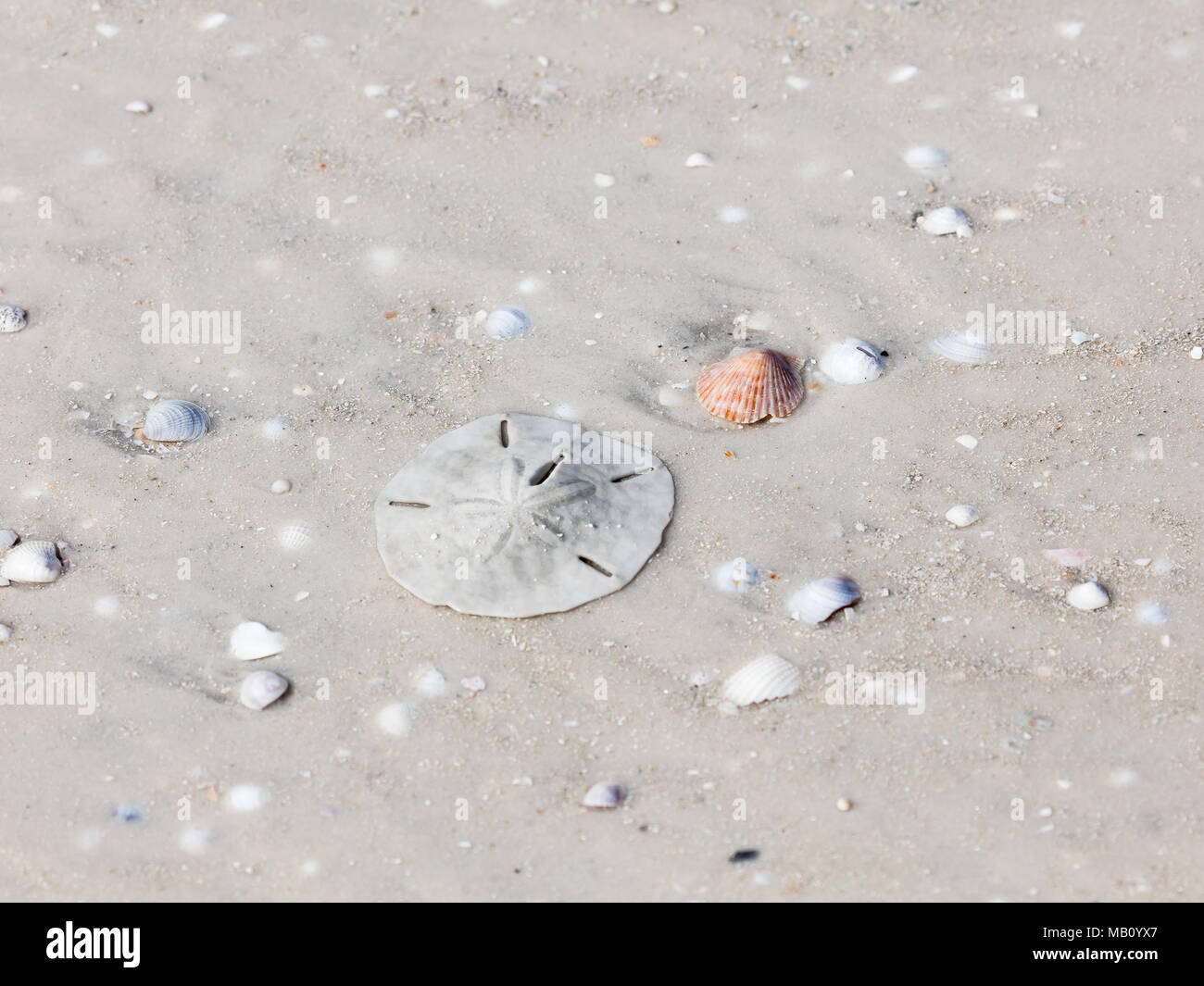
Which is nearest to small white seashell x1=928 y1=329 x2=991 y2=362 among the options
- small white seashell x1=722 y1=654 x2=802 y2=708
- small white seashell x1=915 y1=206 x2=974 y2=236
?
small white seashell x1=915 y1=206 x2=974 y2=236

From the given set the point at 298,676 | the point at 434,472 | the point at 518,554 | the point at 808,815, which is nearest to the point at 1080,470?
the point at 808,815

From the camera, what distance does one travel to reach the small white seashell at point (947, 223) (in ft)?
13.8

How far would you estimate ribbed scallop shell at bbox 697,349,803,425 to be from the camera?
3.69 meters

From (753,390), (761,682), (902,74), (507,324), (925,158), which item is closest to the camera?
(761,682)

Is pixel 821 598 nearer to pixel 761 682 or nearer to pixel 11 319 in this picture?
pixel 761 682

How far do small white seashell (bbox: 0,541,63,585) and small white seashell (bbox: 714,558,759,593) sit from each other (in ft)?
6.29

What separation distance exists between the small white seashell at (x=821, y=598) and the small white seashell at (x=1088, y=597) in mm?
585

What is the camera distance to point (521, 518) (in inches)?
133

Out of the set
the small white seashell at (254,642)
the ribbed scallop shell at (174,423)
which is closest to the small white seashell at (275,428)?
the ribbed scallop shell at (174,423)

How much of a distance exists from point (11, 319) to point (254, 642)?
5.49ft

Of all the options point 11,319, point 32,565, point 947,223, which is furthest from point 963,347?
point 11,319

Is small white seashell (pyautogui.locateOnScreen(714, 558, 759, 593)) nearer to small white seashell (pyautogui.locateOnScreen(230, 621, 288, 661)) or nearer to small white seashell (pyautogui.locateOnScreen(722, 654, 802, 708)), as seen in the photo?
small white seashell (pyautogui.locateOnScreen(722, 654, 802, 708))
